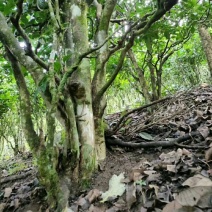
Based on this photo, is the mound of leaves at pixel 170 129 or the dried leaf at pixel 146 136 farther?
the dried leaf at pixel 146 136

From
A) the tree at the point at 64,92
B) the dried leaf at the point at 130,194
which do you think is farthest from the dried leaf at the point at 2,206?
the dried leaf at the point at 130,194

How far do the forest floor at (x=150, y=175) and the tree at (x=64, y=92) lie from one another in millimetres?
180

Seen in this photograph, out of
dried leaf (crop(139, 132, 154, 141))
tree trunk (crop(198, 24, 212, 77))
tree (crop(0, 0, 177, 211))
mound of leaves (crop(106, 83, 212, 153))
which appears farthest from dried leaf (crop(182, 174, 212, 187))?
tree trunk (crop(198, 24, 212, 77))

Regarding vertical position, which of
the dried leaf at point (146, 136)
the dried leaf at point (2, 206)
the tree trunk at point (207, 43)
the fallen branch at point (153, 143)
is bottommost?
the dried leaf at point (2, 206)

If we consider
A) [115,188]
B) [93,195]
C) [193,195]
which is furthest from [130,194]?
[193,195]

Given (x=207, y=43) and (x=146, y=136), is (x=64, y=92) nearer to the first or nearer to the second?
(x=146, y=136)

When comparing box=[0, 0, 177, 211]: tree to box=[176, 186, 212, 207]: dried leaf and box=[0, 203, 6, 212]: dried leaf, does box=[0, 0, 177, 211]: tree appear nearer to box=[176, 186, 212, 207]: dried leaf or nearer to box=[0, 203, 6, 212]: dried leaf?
box=[0, 203, 6, 212]: dried leaf

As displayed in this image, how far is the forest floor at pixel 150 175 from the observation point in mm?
1324

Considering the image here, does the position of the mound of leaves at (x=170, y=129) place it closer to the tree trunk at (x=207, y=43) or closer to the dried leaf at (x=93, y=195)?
the dried leaf at (x=93, y=195)

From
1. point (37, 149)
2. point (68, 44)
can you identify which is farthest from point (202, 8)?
point (37, 149)

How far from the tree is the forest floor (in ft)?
0.59

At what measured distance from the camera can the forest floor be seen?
1.32 meters

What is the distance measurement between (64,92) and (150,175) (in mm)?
948

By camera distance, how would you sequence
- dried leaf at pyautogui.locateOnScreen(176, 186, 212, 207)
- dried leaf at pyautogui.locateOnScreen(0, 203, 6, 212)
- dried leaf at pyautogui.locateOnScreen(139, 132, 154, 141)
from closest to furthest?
dried leaf at pyautogui.locateOnScreen(176, 186, 212, 207) → dried leaf at pyautogui.locateOnScreen(0, 203, 6, 212) → dried leaf at pyautogui.locateOnScreen(139, 132, 154, 141)
